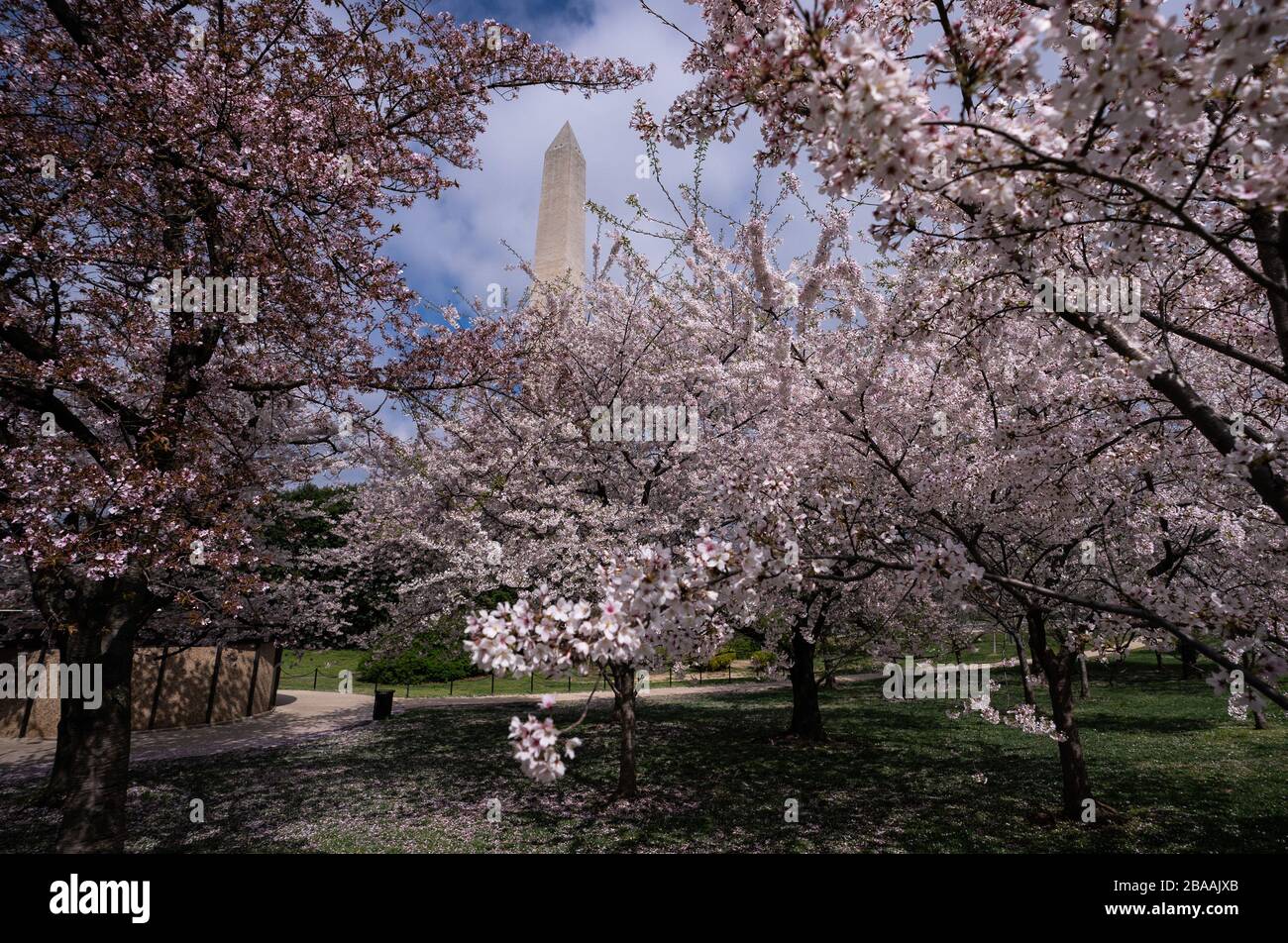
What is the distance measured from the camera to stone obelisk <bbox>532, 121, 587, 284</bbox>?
21.6 m

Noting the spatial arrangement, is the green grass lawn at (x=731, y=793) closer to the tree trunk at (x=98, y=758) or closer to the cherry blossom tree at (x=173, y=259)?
the tree trunk at (x=98, y=758)

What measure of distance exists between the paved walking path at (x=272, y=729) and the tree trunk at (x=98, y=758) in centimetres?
738

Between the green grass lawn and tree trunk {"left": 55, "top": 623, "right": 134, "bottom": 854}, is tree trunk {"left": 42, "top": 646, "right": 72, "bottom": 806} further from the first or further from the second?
tree trunk {"left": 55, "top": 623, "right": 134, "bottom": 854}

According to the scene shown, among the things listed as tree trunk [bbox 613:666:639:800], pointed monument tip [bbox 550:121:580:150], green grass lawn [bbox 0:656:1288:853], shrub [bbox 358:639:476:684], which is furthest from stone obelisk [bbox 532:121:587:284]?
shrub [bbox 358:639:476:684]

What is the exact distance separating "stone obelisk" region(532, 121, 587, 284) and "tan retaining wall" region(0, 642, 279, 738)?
1480 centimetres

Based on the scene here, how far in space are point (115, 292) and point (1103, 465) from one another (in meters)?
9.89

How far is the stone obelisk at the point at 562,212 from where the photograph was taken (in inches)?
851

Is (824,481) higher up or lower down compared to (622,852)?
higher up

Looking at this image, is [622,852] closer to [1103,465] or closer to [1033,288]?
[1103,465]

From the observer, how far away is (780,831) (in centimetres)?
816

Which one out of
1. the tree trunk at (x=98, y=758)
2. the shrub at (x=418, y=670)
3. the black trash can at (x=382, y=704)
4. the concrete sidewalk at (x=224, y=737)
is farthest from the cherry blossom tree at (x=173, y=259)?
the shrub at (x=418, y=670)

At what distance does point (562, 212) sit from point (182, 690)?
715 inches

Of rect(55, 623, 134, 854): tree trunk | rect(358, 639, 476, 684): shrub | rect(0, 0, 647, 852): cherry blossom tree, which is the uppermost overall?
rect(0, 0, 647, 852): cherry blossom tree
